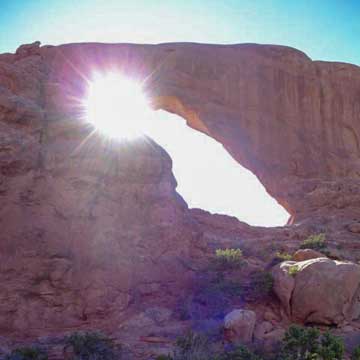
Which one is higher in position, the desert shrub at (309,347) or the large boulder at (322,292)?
the large boulder at (322,292)

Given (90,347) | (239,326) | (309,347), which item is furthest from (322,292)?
(90,347)

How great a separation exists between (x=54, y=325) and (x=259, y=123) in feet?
67.5

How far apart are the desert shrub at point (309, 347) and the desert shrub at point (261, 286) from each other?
238 centimetres

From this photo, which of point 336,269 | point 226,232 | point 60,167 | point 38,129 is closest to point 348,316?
point 336,269

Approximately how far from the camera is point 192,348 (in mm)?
6918

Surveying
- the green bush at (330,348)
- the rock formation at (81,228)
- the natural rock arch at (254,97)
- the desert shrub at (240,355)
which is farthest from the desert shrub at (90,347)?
the natural rock arch at (254,97)

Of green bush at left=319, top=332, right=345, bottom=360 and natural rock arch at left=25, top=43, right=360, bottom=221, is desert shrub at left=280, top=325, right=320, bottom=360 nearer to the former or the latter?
green bush at left=319, top=332, right=345, bottom=360

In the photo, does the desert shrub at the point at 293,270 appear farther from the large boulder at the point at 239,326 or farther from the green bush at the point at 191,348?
the green bush at the point at 191,348

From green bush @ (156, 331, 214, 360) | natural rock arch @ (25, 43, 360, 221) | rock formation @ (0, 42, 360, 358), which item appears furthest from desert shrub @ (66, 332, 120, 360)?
natural rock arch @ (25, 43, 360, 221)

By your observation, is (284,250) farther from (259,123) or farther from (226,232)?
(259,123)

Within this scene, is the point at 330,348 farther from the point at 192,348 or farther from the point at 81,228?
the point at 81,228

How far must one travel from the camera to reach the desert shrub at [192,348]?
663cm

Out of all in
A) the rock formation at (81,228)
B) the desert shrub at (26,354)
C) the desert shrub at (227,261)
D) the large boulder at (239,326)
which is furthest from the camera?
the desert shrub at (227,261)

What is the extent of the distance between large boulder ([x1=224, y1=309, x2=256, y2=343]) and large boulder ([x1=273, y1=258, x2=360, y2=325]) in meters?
1.13
